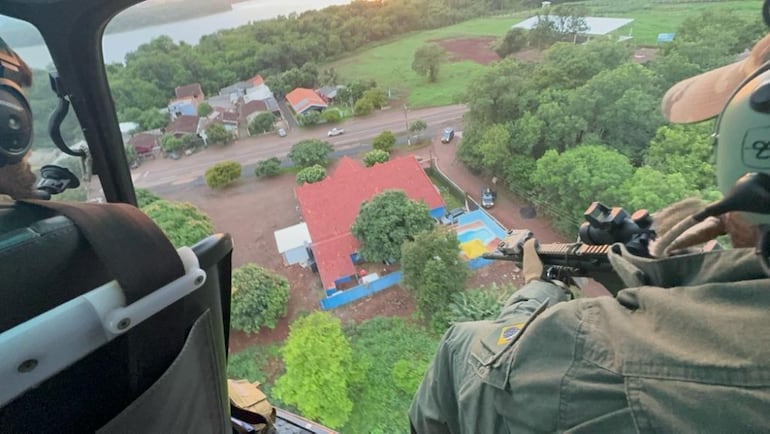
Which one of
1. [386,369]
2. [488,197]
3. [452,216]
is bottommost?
[386,369]

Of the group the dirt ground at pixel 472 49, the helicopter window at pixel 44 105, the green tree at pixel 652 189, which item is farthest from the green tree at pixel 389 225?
the helicopter window at pixel 44 105

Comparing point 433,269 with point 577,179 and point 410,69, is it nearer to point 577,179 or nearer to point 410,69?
point 577,179

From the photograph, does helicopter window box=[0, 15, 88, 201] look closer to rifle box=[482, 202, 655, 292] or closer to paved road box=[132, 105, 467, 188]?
rifle box=[482, 202, 655, 292]

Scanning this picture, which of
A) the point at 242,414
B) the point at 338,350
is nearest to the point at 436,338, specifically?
the point at 338,350

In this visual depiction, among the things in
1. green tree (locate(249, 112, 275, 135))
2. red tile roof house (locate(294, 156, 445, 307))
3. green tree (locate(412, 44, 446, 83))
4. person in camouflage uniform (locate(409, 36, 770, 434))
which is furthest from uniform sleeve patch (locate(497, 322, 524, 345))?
green tree (locate(249, 112, 275, 135))

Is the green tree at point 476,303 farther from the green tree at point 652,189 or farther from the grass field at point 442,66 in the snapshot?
the grass field at point 442,66

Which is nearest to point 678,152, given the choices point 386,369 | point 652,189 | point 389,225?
point 652,189

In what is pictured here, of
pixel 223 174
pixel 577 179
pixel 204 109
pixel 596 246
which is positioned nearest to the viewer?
pixel 596 246
